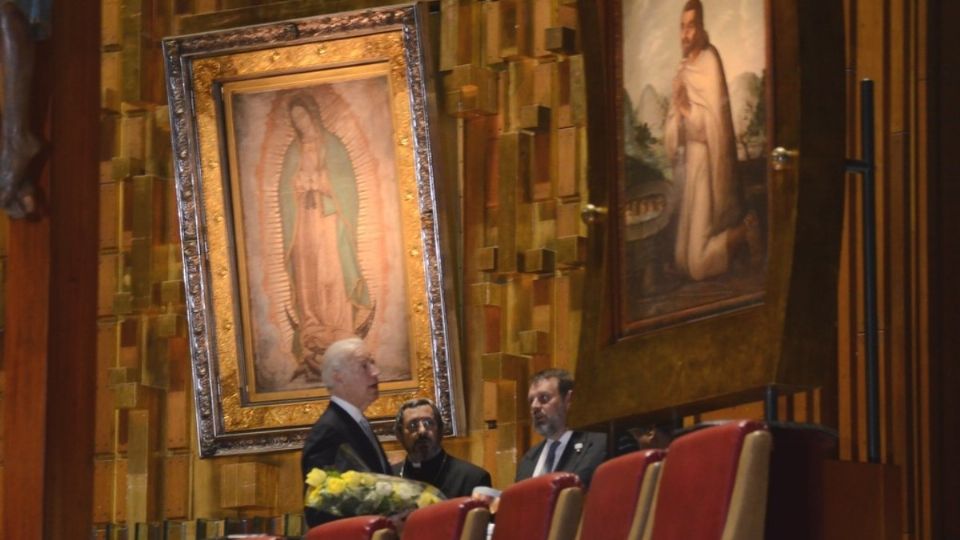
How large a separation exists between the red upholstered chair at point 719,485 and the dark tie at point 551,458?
2125 millimetres

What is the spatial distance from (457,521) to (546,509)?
201 mm

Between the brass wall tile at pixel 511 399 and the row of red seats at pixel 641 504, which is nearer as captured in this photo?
the row of red seats at pixel 641 504

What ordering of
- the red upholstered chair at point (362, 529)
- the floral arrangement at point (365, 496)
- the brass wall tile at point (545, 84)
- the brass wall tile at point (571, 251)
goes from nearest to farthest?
the red upholstered chair at point (362, 529) → the floral arrangement at point (365, 496) → the brass wall tile at point (571, 251) → the brass wall tile at point (545, 84)

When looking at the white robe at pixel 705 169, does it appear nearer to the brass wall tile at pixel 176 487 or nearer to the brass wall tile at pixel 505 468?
the brass wall tile at pixel 505 468

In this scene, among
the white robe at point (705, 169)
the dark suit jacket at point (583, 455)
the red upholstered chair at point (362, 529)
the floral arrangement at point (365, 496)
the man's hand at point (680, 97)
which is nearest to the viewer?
the red upholstered chair at point (362, 529)

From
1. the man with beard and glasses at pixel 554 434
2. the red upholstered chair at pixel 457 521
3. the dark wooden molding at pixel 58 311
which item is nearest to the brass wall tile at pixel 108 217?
the dark wooden molding at pixel 58 311

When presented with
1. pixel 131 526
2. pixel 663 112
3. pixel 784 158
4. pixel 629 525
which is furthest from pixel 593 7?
pixel 131 526

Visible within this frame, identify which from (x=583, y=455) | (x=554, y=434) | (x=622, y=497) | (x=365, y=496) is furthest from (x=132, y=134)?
(x=622, y=497)

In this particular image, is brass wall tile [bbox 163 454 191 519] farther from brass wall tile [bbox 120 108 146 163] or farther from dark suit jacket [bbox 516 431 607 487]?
dark suit jacket [bbox 516 431 607 487]

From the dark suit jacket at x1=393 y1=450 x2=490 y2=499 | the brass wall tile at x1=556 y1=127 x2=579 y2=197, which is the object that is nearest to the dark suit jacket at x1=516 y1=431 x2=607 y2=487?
the dark suit jacket at x1=393 y1=450 x2=490 y2=499

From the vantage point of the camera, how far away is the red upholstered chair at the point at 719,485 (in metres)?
2.65

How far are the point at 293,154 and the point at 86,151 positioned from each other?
0.71m

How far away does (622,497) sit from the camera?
10.2 ft

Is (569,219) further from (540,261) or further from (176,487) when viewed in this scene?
(176,487)
